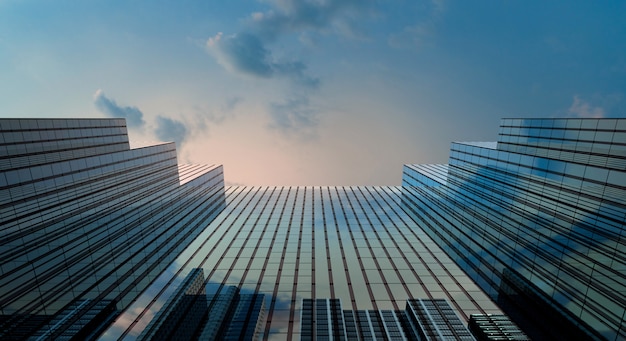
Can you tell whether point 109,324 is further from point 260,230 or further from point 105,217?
point 260,230

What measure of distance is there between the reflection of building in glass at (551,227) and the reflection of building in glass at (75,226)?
32618 millimetres

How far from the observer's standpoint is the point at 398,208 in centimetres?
4450

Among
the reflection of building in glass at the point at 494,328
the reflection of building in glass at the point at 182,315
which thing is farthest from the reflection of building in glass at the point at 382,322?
the reflection of building in glass at the point at 182,315

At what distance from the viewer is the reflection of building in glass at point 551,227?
1548 centimetres

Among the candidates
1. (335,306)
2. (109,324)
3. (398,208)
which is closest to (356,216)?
(398,208)

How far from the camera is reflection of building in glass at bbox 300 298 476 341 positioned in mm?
17750

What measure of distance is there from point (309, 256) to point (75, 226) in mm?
20744

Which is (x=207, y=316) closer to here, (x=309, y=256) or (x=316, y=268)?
(x=316, y=268)

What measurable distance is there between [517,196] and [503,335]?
12.5 m

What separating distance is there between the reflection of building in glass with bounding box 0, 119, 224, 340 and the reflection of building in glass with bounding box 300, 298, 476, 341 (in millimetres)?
15883

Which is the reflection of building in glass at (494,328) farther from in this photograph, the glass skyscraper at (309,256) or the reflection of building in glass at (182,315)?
the reflection of building in glass at (182,315)

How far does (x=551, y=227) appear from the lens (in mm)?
19781

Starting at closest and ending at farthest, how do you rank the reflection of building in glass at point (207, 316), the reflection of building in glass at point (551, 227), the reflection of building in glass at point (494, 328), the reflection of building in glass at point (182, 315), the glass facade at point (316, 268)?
the reflection of building in glass at point (551, 227), the reflection of building in glass at point (207, 316), the reflection of building in glass at point (182, 315), the reflection of building in glass at point (494, 328), the glass facade at point (316, 268)

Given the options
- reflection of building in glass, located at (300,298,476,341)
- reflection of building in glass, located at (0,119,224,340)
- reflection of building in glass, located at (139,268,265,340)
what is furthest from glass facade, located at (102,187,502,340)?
reflection of building in glass, located at (0,119,224,340)
